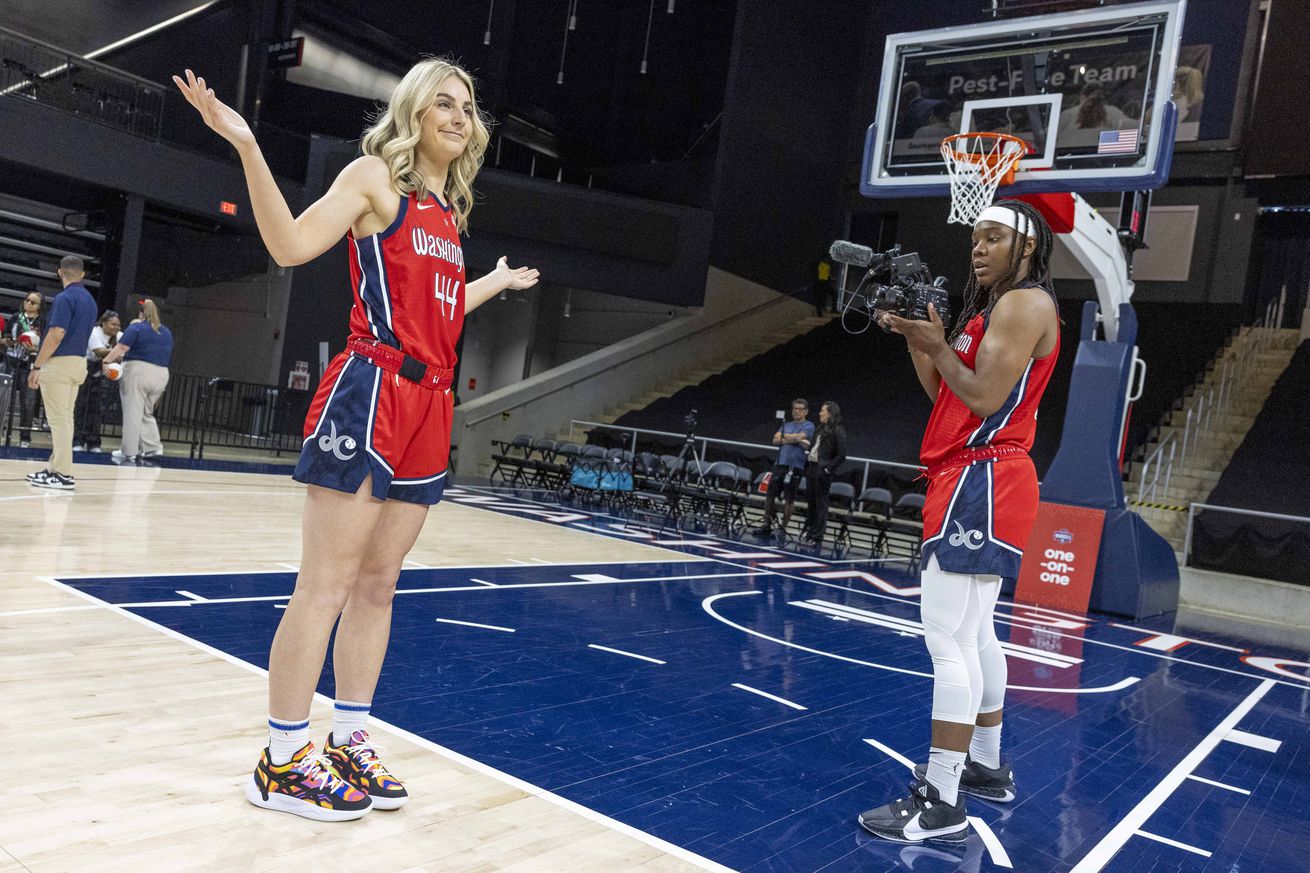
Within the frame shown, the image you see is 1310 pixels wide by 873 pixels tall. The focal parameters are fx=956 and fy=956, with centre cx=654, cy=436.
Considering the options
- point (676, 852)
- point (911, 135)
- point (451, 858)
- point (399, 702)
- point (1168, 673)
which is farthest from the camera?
point (911, 135)

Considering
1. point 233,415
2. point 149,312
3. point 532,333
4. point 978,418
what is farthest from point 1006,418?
point 532,333

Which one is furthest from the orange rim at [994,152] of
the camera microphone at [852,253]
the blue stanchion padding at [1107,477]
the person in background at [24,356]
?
the person in background at [24,356]

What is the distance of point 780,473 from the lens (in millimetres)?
11570

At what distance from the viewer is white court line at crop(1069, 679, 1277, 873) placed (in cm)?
281

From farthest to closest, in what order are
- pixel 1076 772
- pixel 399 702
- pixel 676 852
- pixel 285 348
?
pixel 285 348, pixel 1076 772, pixel 399 702, pixel 676 852

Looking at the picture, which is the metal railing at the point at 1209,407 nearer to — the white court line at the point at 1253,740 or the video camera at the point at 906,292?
the white court line at the point at 1253,740

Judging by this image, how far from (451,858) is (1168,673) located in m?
5.50

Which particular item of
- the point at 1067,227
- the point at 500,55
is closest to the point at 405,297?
the point at 1067,227

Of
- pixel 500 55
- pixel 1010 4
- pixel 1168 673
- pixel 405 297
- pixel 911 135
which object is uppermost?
pixel 1010 4

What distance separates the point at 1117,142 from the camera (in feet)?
25.7

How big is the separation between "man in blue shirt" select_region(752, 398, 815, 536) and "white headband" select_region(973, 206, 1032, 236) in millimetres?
8381

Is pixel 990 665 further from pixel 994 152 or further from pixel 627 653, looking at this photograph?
pixel 994 152

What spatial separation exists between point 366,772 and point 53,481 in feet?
21.2

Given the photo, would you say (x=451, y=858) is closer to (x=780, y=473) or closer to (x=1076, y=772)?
(x=1076, y=772)
